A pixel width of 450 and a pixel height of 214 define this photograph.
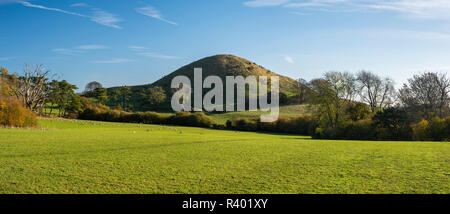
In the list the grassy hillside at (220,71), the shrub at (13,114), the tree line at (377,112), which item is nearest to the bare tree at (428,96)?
the tree line at (377,112)

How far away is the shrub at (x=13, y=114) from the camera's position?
26094 mm

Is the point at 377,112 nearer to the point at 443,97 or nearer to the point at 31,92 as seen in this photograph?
the point at 443,97

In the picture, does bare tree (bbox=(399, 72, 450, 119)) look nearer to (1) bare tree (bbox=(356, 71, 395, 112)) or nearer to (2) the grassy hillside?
(1) bare tree (bbox=(356, 71, 395, 112))

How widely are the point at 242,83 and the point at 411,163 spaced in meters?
133

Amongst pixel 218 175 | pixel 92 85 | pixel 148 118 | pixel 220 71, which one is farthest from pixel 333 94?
pixel 92 85

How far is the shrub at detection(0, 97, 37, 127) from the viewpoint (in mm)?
26094

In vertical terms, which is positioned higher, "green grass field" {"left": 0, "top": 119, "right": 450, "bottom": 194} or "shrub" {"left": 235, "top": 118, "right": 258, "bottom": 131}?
"green grass field" {"left": 0, "top": 119, "right": 450, "bottom": 194}

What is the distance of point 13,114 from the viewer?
26.7 metres

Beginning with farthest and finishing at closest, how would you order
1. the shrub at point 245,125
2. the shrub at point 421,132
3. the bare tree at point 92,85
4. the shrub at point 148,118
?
the bare tree at point 92,85 < the shrub at point 148,118 < the shrub at point 245,125 < the shrub at point 421,132

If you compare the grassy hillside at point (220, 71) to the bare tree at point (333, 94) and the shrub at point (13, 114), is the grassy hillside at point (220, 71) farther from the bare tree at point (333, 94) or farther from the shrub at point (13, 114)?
the shrub at point (13, 114)

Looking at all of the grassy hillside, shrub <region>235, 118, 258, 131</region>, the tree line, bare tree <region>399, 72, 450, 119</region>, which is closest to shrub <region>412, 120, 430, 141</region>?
the tree line
